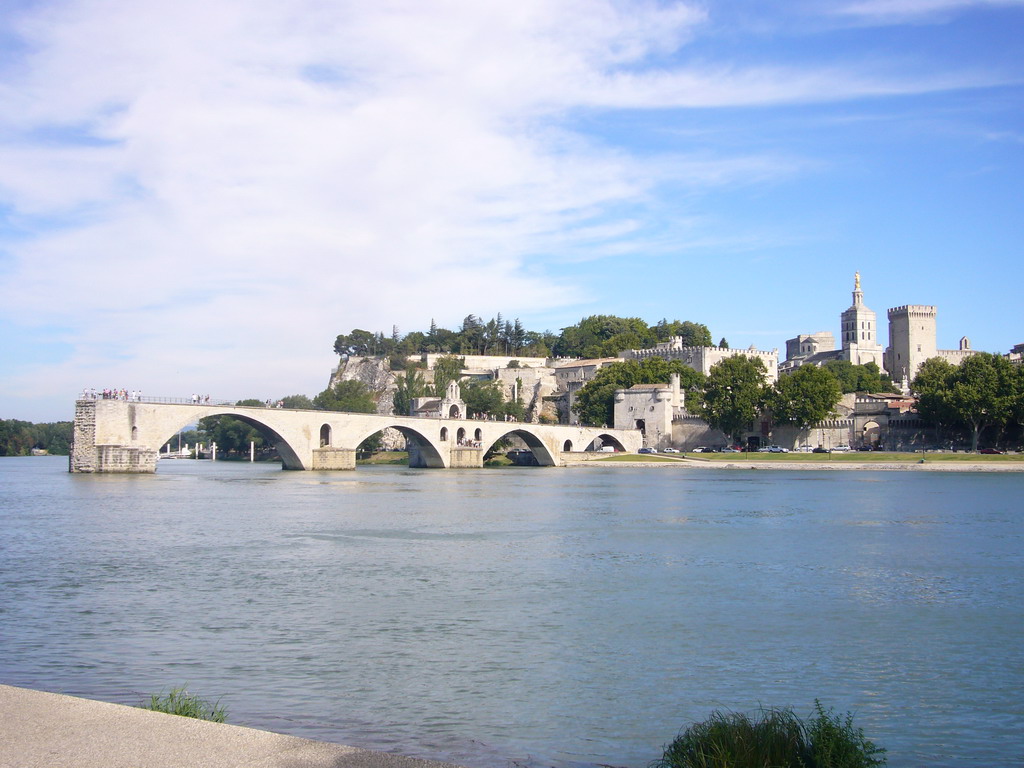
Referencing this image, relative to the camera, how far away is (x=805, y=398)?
75.1m

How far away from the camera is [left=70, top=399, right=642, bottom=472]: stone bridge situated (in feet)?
150

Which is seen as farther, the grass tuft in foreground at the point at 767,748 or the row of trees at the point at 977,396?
the row of trees at the point at 977,396

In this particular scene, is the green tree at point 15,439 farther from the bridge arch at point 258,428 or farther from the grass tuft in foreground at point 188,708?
the grass tuft in foreground at point 188,708

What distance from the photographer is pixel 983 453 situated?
218 ft

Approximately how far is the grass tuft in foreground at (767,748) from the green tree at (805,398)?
71.1 m

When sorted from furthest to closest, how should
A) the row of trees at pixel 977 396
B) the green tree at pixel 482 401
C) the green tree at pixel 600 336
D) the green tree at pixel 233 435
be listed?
1. the green tree at pixel 600 336
2. the green tree at pixel 233 435
3. the green tree at pixel 482 401
4. the row of trees at pixel 977 396

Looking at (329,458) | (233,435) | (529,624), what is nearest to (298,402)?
(233,435)

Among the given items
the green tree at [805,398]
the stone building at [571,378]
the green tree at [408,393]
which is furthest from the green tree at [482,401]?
the green tree at [805,398]

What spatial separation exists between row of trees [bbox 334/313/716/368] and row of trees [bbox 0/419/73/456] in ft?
112

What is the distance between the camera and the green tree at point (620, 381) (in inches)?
3484

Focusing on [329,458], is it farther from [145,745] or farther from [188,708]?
[145,745]

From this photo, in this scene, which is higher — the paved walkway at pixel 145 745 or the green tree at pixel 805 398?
the green tree at pixel 805 398

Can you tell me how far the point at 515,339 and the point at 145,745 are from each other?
387 feet

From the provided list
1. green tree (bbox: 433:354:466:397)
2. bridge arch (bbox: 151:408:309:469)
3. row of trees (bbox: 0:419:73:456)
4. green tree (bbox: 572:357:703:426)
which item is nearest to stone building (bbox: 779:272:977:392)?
green tree (bbox: 572:357:703:426)
